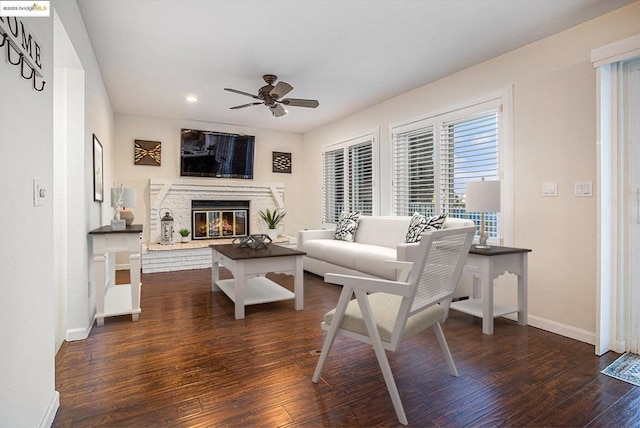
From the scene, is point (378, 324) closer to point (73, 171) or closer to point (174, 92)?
point (73, 171)

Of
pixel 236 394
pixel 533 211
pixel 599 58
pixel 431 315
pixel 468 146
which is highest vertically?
pixel 599 58

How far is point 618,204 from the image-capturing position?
8.01 ft

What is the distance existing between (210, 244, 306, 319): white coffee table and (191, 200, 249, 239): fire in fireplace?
8.27 ft

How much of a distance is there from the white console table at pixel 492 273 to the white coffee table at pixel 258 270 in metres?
1.49

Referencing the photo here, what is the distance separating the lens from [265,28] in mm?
2848

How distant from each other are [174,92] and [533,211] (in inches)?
172

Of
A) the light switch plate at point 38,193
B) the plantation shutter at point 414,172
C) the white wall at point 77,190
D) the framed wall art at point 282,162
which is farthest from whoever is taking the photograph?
the framed wall art at point 282,162

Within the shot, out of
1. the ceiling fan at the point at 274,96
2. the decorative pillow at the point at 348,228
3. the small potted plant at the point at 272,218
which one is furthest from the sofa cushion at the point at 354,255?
the ceiling fan at the point at 274,96

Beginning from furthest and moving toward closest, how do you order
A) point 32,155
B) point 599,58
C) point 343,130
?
point 343,130, point 599,58, point 32,155

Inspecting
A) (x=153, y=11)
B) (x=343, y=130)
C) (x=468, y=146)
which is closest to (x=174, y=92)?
(x=153, y=11)

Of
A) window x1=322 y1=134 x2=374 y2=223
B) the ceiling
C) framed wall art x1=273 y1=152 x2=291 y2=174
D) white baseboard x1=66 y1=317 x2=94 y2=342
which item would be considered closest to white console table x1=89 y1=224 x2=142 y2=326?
white baseboard x1=66 y1=317 x2=94 y2=342

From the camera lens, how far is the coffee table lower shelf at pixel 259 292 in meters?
3.26

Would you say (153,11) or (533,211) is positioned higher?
(153,11)

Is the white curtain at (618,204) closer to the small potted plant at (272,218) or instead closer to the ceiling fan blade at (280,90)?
the ceiling fan blade at (280,90)
